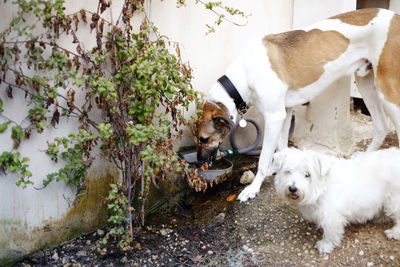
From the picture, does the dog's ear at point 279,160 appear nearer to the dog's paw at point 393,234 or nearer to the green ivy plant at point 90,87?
the green ivy plant at point 90,87

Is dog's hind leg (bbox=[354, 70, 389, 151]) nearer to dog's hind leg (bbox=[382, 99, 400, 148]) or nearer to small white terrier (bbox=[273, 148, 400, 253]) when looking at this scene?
dog's hind leg (bbox=[382, 99, 400, 148])

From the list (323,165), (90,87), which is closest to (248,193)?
(323,165)

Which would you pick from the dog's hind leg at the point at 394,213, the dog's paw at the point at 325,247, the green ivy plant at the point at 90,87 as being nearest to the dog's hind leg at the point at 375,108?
the dog's hind leg at the point at 394,213

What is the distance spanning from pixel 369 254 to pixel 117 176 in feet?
7.56

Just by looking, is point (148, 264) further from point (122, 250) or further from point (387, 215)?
point (387, 215)

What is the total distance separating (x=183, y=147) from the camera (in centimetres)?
434

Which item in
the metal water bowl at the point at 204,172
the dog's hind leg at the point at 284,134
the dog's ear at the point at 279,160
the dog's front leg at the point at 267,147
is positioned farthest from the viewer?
the dog's hind leg at the point at 284,134

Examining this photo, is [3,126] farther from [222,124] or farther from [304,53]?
[304,53]

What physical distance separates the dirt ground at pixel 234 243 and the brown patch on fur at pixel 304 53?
1.31 meters

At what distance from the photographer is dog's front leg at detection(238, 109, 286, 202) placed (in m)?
4.01

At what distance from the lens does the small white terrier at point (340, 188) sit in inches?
112

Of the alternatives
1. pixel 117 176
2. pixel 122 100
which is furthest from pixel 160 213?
pixel 122 100

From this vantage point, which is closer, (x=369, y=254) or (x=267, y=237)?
(x=369, y=254)

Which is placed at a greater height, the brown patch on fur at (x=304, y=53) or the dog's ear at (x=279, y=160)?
the brown patch on fur at (x=304, y=53)
